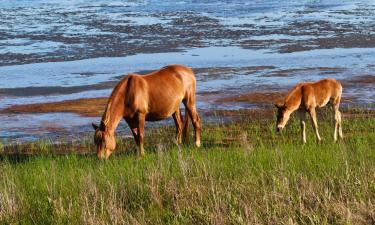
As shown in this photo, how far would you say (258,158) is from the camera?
10.2m

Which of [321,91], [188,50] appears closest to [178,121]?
[321,91]

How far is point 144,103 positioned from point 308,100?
3456 millimetres

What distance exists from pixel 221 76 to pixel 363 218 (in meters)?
18.0

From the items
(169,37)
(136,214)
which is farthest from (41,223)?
(169,37)

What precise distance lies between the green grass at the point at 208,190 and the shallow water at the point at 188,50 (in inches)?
316

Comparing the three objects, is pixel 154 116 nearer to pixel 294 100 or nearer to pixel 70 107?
pixel 294 100

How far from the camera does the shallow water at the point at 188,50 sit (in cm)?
2309

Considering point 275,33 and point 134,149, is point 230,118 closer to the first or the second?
point 134,149

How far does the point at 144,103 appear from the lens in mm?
13469

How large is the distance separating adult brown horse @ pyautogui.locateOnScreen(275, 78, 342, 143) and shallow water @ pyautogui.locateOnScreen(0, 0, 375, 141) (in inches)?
→ 200

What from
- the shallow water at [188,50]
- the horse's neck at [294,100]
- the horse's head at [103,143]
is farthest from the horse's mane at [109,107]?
the shallow water at [188,50]

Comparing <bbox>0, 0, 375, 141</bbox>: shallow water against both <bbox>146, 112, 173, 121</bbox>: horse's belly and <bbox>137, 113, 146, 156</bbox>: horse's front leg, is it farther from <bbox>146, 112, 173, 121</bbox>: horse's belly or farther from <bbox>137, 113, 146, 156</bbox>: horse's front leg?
<bbox>137, 113, 146, 156</bbox>: horse's front leg

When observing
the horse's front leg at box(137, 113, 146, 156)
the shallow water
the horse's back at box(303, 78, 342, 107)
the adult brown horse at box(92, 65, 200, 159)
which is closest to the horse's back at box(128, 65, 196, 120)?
the adult brown horse at box(92, 65, 200, 159)

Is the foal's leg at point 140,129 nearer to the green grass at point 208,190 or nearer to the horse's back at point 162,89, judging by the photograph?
the horse's back at point 162,89
